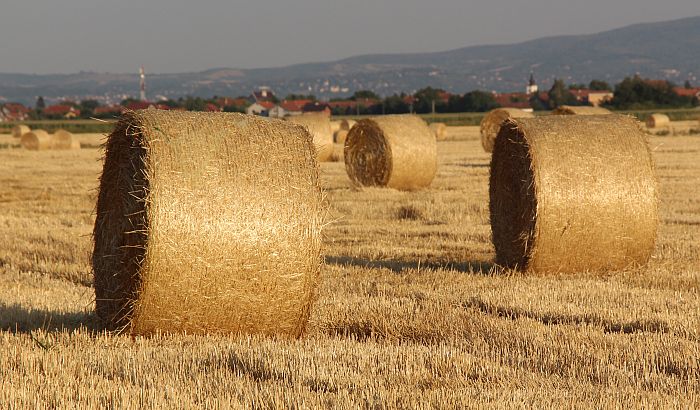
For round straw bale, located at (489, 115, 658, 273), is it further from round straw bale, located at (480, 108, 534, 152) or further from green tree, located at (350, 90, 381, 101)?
green tree, located at (350, 90, 381, 101)

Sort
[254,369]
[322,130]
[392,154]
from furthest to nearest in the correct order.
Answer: [322,130]
[392,154]
[254,369]

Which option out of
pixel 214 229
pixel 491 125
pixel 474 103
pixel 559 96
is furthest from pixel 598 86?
pixel 214 229

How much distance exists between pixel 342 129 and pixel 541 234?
3147 centimetres

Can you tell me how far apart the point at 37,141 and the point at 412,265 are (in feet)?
101

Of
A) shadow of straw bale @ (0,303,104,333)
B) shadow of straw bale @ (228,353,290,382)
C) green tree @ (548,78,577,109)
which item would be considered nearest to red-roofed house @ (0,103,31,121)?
green tree @ (548,78,577,109)

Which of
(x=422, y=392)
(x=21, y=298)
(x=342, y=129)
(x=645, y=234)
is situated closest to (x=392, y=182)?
(x=645, y=234)

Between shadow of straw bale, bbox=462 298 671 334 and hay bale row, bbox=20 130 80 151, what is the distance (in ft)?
108

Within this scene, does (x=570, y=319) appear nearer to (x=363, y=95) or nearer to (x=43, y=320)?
(x=43, y=320)

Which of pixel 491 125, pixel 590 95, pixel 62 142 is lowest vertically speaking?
pixel 590 95

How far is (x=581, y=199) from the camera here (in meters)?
10.6

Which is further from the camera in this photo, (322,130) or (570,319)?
(322,130)

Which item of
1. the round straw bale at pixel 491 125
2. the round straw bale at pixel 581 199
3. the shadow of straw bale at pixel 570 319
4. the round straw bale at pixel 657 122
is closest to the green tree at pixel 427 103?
the round straw bale at pixel 657 122

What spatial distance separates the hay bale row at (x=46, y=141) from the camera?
130 feet

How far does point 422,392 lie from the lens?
6.04 meters
